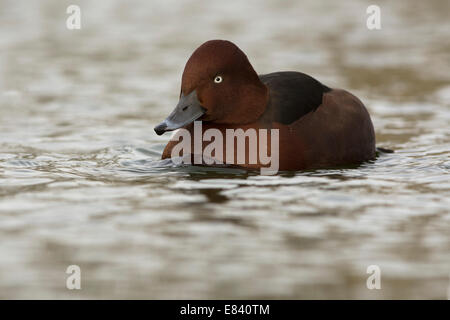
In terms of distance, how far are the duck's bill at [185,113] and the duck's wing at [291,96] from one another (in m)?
0.51

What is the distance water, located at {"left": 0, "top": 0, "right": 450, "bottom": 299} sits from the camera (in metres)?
4.32

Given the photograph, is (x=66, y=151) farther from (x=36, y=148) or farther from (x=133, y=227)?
(x=133, y=227)

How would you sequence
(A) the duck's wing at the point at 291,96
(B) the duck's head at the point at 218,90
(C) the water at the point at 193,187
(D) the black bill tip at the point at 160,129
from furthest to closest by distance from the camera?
(A) the duck's wing at the point at 291,96 → (B) the duck's head at the point at 218,90 → (D) the black bill tip at the point at 160,129 → (C) the water at the point at 193,187

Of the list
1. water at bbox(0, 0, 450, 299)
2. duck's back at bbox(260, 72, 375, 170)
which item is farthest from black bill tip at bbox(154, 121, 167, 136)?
duck's back at bbox(260, 72, 375, 170)

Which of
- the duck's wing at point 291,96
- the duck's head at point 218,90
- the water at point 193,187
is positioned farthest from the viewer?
the duck's wing at point 291,96

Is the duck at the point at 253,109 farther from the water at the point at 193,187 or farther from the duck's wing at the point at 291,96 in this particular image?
the water at the point at 193,187

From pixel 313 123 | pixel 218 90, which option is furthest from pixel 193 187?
pixel 313 123

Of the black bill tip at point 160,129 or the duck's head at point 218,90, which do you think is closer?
the black bill tip at point 160,129

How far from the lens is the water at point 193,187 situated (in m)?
4.32

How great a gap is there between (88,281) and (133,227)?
3.09 feet

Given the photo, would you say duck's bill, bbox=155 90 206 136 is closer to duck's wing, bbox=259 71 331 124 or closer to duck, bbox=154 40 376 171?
duck, bbox=154 40 376 171

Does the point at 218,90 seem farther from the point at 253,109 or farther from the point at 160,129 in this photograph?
the point at 160,129

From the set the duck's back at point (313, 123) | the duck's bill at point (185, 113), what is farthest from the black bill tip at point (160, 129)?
the duck's back at point (313, 123)
